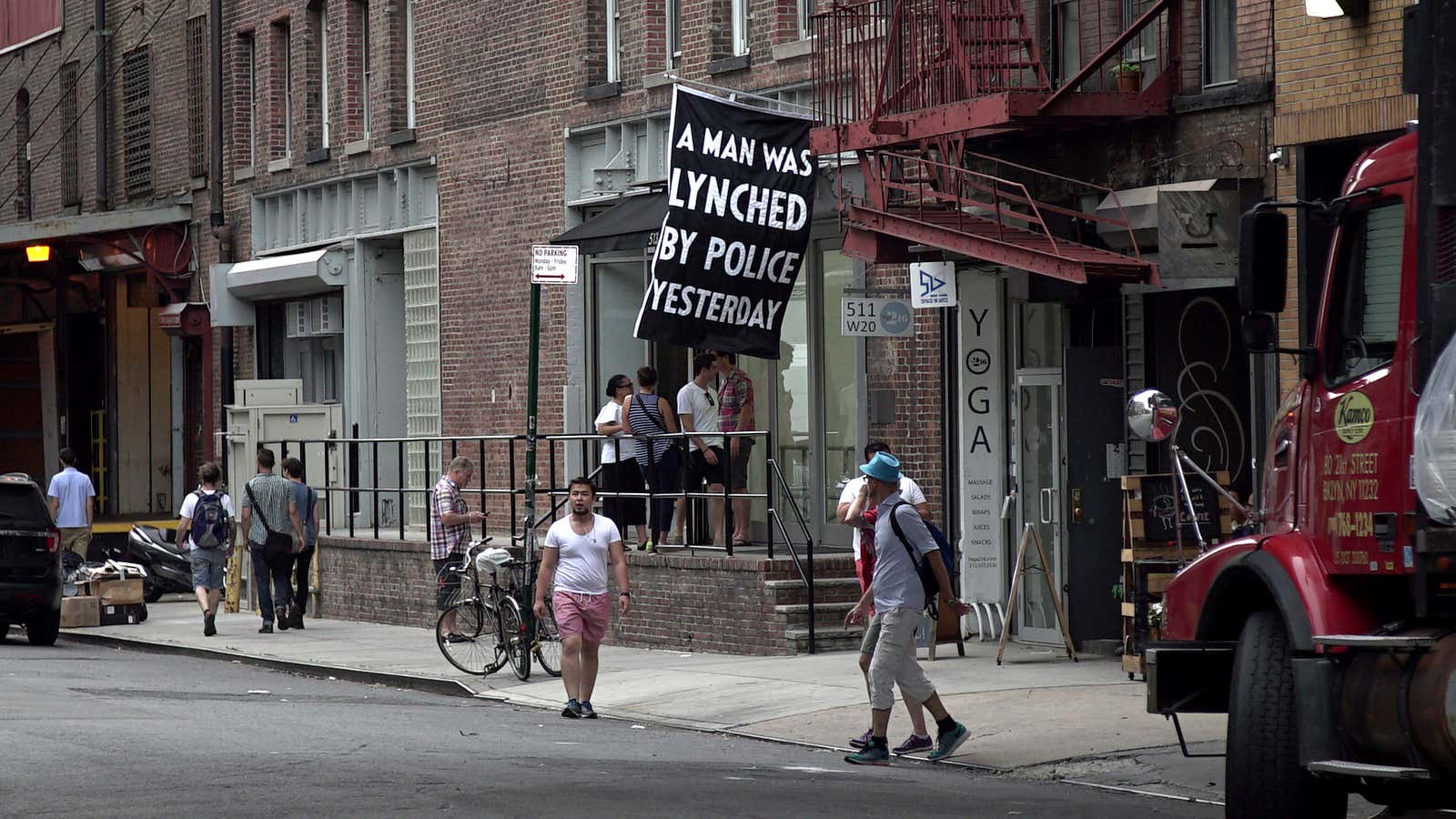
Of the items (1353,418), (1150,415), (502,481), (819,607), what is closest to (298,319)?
(502,481)

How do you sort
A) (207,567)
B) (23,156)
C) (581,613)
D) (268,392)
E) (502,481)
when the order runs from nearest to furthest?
(581,613) < (207,567) < (502,481) < (268,392) < (23,156)

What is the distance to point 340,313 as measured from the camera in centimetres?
2825

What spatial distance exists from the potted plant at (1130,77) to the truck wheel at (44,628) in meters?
11.8

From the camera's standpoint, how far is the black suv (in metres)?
20.6

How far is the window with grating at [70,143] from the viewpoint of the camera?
35562 millimetres

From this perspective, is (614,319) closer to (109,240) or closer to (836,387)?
(836,387)

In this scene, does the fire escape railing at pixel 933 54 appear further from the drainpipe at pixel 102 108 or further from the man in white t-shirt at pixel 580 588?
the drainpipe at pixel 102 108

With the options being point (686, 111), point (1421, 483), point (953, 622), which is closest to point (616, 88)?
point (686, 111)

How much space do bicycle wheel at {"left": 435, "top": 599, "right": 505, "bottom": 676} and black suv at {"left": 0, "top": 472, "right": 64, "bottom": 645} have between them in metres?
5.44

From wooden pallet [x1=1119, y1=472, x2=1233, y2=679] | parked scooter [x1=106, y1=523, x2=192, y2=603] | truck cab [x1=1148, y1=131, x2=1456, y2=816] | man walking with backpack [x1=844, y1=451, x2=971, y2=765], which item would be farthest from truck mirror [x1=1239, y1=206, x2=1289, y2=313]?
parked scooter [x1=106, y1=523, x2=192, y2=603]

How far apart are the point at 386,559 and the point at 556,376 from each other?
2.73 meters


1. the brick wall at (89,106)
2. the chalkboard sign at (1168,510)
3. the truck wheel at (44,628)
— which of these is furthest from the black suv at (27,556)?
the chalkboard sign at (1168,510)

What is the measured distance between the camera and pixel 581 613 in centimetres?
1481

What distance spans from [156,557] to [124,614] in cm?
310
